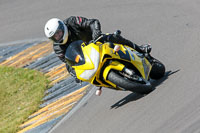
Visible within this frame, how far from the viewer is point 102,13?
12984mm

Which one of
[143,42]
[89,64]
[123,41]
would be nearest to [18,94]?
[143,42]

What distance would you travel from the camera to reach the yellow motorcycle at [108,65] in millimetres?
6969

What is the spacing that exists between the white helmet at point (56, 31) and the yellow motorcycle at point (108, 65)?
0.72 feet

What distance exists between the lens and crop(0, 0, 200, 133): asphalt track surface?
6.21m

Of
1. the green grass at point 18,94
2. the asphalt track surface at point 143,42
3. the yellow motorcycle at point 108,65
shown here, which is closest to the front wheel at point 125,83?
the yellow motorcycle at point 108,65

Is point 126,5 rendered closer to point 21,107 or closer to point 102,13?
point 102,13

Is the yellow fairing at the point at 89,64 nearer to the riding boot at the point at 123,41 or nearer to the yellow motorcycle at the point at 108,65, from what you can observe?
the yellow motorcycle at the point at 108,65

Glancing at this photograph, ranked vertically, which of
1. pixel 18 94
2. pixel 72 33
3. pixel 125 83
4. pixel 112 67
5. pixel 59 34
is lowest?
pixel 18 94

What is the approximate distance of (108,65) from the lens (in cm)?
705

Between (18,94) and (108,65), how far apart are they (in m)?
4.03

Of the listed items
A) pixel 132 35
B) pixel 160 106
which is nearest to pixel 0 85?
pixel 132 35

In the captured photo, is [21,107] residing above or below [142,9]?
below

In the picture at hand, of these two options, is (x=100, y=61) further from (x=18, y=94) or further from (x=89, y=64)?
(x=18, y=94)

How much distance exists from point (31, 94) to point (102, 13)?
12.8ft
